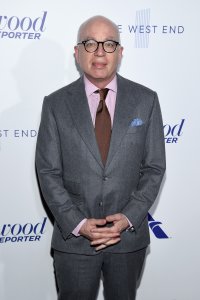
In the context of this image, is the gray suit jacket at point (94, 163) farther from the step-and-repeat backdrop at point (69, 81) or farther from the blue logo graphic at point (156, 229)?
the blue logo graphic at point (156, 229)

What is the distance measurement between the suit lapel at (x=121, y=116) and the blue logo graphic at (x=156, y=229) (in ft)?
2.60

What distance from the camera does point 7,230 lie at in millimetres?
2195

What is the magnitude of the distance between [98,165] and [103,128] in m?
0.15

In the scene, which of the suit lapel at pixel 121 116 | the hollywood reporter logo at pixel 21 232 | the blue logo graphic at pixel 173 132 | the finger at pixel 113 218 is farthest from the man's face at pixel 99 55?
the hollywood reporter logo at pixel 21 232

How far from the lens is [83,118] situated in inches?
66.1

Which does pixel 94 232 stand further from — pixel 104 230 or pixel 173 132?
pixel 173 132

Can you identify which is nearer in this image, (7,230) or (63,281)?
(63,281)

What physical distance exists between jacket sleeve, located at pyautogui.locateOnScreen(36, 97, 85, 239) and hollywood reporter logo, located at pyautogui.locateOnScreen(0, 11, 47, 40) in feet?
1.61

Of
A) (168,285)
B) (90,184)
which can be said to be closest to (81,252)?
(90,184)

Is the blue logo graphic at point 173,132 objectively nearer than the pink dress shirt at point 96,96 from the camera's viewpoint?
No

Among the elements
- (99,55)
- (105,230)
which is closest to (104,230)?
(105,230)

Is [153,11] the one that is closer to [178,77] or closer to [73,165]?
[178,77]

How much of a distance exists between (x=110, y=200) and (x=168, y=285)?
102cm

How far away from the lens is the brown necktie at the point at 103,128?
66.4 inches
